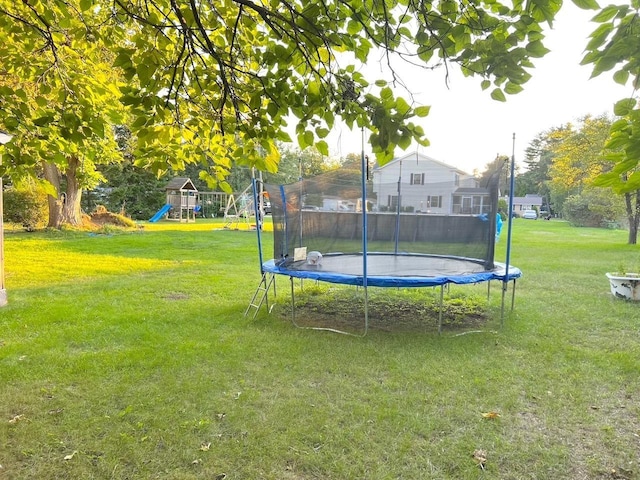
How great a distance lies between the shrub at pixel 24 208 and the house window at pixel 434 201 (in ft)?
42.5

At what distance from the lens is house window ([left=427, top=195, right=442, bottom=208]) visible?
21.4ft

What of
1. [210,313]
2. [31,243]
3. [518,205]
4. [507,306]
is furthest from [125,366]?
[518,205]

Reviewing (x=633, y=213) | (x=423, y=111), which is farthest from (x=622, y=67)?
(x=633, y=213)

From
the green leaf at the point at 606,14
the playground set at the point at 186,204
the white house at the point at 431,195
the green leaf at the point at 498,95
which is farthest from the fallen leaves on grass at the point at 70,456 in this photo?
the playground set at the point at 186,204

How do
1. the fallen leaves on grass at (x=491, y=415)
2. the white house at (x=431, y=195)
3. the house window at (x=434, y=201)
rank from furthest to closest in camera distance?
the house window at (x=434, y=201)
the white house at (x=431, y=195)
the fallen leaves on grass at (x=491, y=415)

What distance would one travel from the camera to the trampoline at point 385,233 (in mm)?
4512

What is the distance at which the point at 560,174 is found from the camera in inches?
643

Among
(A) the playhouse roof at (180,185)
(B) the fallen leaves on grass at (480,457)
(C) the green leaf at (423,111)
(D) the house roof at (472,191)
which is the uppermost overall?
(A) the playhouse roof at (180,185)

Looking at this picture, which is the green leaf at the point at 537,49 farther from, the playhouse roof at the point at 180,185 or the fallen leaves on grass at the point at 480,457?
the playhouse roof at the point at 180,185

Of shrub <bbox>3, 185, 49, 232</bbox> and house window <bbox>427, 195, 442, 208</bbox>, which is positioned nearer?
house window <bbox>427, 195, 442, 208</bbox>

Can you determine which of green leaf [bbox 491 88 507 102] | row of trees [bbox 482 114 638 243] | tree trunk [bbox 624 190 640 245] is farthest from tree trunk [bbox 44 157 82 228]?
tree trunk [bbox 624 190 640 245]

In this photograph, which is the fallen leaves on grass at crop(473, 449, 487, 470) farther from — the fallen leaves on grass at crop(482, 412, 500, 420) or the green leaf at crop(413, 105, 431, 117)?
the green leaf at crop(413, 105, 431, 117)

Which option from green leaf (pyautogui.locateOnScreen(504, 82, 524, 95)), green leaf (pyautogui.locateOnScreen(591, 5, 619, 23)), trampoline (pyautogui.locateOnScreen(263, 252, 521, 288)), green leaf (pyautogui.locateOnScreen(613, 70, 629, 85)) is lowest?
trampoline (pyautogui.locateOnScreen(263, 252, 521, 288))

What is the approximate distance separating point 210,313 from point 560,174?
15.8m
